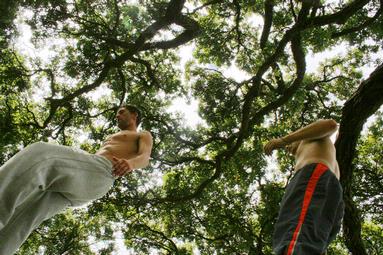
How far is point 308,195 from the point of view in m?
2.18

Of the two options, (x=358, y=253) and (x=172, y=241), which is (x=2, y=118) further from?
(x=358, y=253)

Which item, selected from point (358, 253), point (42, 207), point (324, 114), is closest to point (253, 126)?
point (324, 114)

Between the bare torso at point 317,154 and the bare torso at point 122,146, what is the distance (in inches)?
75.0

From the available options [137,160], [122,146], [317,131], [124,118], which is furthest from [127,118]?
[317,131]

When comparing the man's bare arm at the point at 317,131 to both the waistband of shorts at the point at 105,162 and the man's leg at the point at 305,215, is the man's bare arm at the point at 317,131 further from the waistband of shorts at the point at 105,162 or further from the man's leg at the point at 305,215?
the waistband of shorts at the point at 105,162

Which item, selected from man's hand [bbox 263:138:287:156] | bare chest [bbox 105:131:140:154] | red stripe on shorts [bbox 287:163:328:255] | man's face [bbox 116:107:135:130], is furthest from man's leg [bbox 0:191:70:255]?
red stripe on shorts [bbox 287:163:328:255]

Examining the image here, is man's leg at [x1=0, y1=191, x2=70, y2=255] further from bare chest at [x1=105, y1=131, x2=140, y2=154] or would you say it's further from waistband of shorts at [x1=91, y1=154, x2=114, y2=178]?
bare chest at [x1=105, y1=131, x2=140, y2=154]

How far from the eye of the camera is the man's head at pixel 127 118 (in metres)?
4.46

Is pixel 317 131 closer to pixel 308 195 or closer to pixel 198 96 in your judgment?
pixel 308 195

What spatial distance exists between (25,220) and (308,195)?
2.38m

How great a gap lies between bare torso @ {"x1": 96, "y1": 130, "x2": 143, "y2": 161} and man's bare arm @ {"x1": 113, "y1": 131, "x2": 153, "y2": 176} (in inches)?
2.8

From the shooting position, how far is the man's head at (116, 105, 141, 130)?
4.46 meters

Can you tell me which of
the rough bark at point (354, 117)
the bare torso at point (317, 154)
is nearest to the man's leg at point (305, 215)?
the bare torso at point (317, 154)

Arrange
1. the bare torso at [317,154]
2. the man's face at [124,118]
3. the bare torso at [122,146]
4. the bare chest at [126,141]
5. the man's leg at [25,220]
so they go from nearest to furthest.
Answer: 1. the bare torso at [317,154]
2. the man's leg at [25,220]
3. the bare torso at [122,146]
4. the bare chest at [126,141]
5. the man's face at [124,118]
